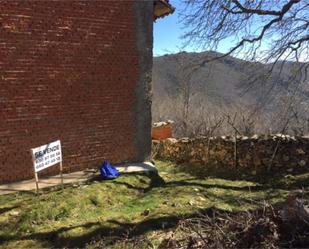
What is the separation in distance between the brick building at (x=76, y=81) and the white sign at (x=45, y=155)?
1.05 meters

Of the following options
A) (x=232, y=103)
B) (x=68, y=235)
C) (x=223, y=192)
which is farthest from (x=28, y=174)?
(x=232, y=103)

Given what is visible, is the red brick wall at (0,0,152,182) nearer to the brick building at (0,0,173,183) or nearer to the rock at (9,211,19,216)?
the brick building at (0,0,173,183)

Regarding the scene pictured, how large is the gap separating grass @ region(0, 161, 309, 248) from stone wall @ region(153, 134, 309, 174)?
0.84 m

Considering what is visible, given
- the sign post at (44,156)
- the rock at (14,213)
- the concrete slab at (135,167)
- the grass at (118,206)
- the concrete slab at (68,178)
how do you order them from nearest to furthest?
the grass at (118,206), the rock at (14,213), the sign post at (44,156), the concrete slab at (68,178), the concrete slab at (135,167)

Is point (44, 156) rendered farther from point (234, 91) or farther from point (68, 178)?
point (234, 91)

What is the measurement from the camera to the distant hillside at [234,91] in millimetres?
13961

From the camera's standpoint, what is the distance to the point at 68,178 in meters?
10.8

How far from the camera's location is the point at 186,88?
4184cm

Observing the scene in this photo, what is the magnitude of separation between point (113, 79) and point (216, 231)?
7975 mm

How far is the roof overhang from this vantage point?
41.6ft

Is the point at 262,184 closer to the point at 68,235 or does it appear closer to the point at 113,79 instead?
the point at 113,79

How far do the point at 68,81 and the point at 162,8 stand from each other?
3601mm

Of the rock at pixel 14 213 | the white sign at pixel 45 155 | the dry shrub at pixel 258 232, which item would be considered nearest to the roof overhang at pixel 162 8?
the white sign at pixel 45 155

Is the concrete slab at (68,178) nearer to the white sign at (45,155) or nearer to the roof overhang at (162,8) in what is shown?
the white sign at (45,155)
